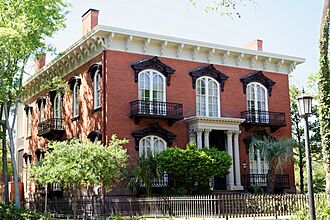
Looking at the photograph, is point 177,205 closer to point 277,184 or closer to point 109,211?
point 109,211

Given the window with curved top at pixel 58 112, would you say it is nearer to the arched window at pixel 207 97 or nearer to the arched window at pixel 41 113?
the arched window at pixel 41 113

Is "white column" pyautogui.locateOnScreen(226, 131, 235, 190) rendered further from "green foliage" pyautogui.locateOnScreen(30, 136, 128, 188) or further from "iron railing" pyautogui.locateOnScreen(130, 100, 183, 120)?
"green foliage" pyautogui.locateOnScreen(30, 136, 128, 188)

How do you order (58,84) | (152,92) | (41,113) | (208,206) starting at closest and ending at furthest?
(208,206)
(152,92)
(58,84)
(41,113)

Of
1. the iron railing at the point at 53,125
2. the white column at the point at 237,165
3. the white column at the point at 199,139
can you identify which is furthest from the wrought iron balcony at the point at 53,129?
the white column at the point at 237,165

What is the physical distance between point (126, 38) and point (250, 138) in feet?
31.2

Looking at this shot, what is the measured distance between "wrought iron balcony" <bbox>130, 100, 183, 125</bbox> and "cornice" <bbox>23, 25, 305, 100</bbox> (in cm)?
277

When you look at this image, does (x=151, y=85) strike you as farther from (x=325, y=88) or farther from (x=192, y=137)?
(x=325, y=88)

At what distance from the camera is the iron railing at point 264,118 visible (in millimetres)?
28594

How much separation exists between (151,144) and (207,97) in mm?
4596

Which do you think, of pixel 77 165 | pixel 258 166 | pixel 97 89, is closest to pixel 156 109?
pixel 97 89

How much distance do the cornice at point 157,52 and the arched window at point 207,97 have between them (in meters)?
1.21

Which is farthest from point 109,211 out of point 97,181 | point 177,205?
point 97,181

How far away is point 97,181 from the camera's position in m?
17.3

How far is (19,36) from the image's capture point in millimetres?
23469
